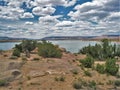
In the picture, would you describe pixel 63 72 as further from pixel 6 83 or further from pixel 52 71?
pixel 6 83

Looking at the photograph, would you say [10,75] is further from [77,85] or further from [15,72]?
[77,85]

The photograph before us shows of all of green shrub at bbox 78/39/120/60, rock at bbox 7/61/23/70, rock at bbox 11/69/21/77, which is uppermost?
rock at bbox 7/61/23/70

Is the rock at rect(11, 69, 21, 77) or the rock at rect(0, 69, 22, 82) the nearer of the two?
the rock at rect(0, 69, 22, 82)

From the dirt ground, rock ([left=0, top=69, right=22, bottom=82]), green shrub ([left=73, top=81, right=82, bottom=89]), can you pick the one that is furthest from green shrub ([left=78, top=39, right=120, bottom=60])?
green shrub ([left=73, top=81, right=82, bottom=89])

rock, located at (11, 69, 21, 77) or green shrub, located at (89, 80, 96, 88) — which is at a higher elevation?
rock, located at (11, 69, 21, 77)

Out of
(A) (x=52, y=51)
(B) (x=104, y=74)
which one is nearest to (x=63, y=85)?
(B) (x=104, y=74)

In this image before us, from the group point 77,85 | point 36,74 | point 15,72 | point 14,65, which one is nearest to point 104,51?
point 14,65

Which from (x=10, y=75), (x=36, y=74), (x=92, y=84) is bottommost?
(x=92, y=84)

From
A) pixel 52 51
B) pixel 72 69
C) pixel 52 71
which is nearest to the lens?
pixel 52 71

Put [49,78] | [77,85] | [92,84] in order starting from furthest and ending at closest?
[49,78], [92,84], [77,85]

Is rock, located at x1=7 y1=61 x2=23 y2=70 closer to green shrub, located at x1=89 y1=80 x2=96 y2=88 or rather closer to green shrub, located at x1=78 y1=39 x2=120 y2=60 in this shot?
green shrub, located at x1=89 y1=80 x2=96 y2=88

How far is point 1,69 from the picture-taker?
18.7 metres

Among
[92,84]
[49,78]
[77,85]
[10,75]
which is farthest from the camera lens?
[10,75]

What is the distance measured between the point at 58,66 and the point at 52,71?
1.70 m
